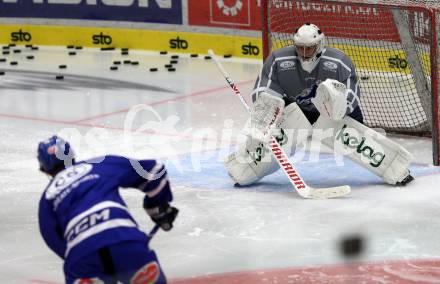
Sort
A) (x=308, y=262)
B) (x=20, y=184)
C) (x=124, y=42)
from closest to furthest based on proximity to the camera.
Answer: (x=308, y=262) < (x=20, y=184) < (x=124, y=42)

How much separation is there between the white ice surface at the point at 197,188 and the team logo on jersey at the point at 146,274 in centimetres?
169

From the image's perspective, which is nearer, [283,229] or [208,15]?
[283,229]

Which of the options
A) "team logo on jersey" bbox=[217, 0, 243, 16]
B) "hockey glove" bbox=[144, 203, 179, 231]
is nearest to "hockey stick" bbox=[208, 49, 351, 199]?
"hockey glove" bbox=[144, 203, 179, 231]

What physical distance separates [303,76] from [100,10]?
632 cm

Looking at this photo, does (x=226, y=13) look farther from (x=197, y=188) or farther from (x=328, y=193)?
(x=328, y=193)

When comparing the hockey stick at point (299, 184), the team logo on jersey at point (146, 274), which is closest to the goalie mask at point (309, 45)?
the hockey stick at point (299, 184)

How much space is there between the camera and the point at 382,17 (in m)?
10.4

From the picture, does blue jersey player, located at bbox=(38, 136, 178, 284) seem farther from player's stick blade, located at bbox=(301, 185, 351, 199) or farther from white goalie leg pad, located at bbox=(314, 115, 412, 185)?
white goalie leg pad, located at bbox=(314, 115, 412, 185)

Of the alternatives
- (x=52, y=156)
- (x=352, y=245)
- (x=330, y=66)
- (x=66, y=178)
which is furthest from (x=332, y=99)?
(x=66, y=178)

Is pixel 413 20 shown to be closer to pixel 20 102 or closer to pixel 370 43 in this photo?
pixel 370 43

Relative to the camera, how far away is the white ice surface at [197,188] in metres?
6.98

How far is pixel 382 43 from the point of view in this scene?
10.6 meters

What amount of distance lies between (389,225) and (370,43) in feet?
11.4

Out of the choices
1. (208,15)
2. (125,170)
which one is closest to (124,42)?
(208,15)
